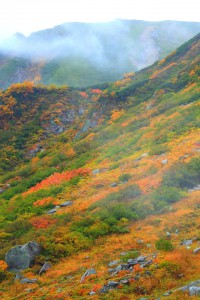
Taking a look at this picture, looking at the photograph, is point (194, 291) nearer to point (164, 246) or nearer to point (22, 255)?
point (164, 246)

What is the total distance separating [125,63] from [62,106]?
71823 millimetres

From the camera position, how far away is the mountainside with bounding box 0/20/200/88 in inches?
4250

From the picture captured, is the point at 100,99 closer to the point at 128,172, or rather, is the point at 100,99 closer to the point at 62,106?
the point at 62,106

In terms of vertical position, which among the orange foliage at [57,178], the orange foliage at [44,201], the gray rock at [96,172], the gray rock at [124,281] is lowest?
the orange foliage at [57,178]

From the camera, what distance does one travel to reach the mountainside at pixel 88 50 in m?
108

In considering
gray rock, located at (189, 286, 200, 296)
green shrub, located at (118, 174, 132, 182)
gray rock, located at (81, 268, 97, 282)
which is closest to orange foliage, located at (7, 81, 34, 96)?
green shrub, located at (118, 174, 132, 182)

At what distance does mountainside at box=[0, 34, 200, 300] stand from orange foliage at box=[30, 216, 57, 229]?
74mm

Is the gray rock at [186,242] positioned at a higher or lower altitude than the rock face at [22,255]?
higher

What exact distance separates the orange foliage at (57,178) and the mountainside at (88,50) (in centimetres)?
6820

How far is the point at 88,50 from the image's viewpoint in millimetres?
132000

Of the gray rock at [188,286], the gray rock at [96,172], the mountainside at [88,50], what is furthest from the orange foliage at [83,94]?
the gray rock at [188,286]

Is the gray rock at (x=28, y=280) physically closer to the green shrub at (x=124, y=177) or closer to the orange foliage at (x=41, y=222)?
the orange foliage at (x=41, y=222)

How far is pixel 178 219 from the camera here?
16375 millimetres

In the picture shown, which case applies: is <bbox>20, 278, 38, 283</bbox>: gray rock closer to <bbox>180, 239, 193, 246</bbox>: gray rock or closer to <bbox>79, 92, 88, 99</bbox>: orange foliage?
<bbox>180, 239, 193, 246</bbox>: gray rock
